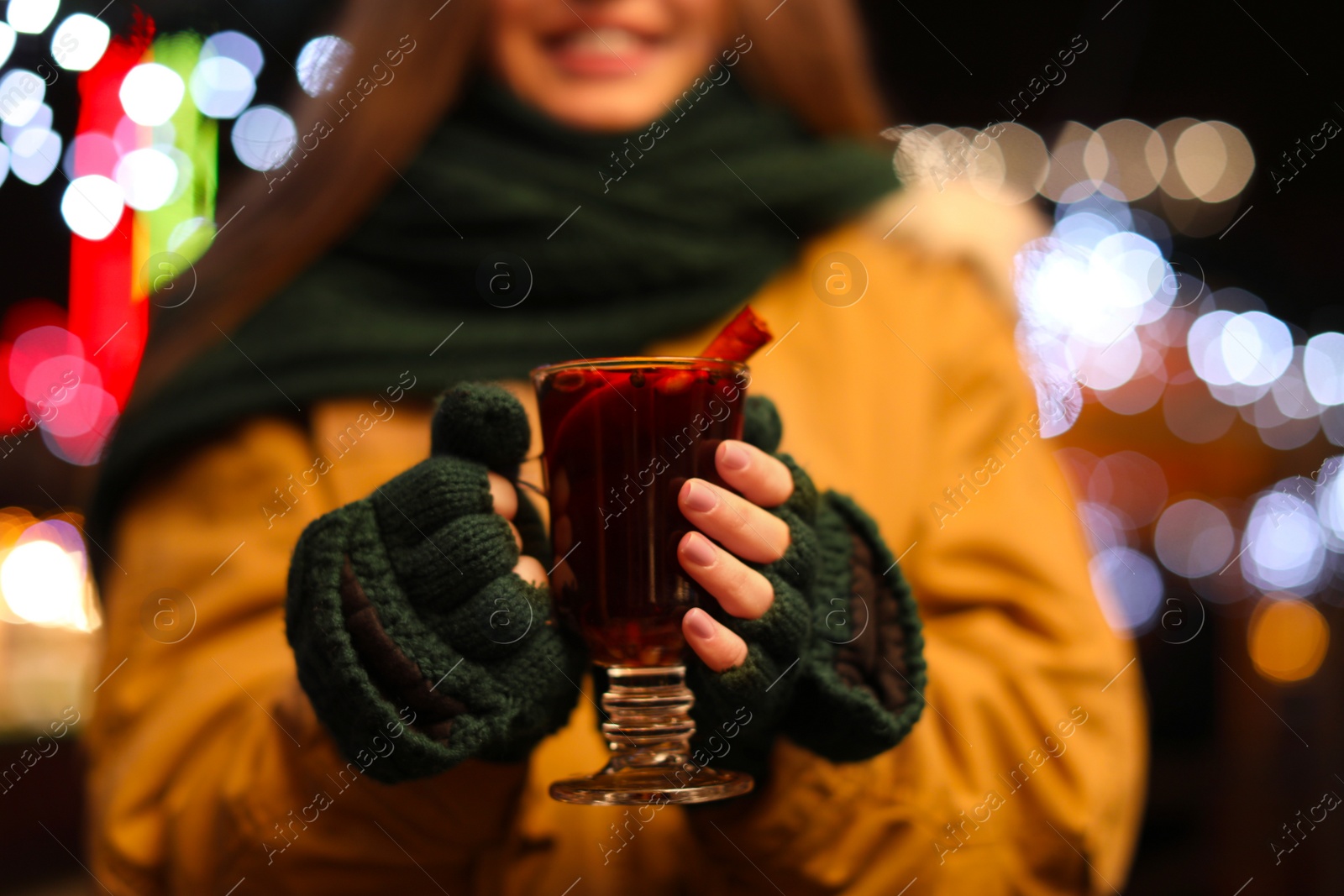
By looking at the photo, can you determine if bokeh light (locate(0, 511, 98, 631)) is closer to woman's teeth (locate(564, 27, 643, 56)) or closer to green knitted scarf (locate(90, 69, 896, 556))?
green knitted scarf (locate(90, 69, 896, 556))

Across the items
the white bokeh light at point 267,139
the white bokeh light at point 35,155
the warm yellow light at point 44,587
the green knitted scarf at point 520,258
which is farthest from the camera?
the warm yellow light at point 44,587

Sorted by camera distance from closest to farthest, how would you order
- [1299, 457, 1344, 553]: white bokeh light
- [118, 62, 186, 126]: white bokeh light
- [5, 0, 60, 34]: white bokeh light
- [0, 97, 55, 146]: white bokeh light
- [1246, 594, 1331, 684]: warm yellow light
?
[5, 0, 60, 34]: white bokeh light → [0, 97, 55, 146]: white bokeh light → [118, 62, 186, 126]: white bokeh light → [1246, 594, 1331, 684]: warm yellow light → [1299, 457, 1344, 553]: white bokeh light

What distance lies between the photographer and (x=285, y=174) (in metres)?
1.57

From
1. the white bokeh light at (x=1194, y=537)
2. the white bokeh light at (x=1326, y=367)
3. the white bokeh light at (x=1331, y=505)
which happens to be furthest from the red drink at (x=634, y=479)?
the white bokeh light at (x=1326, y=367)

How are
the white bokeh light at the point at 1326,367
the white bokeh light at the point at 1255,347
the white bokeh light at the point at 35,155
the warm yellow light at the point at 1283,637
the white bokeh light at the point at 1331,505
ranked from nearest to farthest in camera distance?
the white bokeh light at the point at 35,155 < the warm yellow light at the point at 1283,637 < the white bokeh light at the point at 1331,505 < the white bokeh light at the point at 1255,347 < the white bokeh light at the point at 1326,367

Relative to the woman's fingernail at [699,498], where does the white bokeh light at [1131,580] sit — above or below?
below

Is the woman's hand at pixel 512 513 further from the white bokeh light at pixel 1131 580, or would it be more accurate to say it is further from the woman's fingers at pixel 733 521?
the white bokeh light at pixel 1131 580

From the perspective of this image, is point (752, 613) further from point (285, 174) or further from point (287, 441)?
point (285, 174)

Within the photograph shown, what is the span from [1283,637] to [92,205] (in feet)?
18.9

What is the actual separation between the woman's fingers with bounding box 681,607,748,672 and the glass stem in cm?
8

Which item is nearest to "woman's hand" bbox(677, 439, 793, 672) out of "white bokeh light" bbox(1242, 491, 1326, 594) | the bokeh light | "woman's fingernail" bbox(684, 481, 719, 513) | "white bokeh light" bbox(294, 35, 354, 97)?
"woman's fingernail" bbox(684, 481, 719, 513)

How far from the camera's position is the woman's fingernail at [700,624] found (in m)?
0.83

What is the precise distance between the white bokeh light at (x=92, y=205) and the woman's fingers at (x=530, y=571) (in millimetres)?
3782

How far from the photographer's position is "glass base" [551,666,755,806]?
867 millimetres
